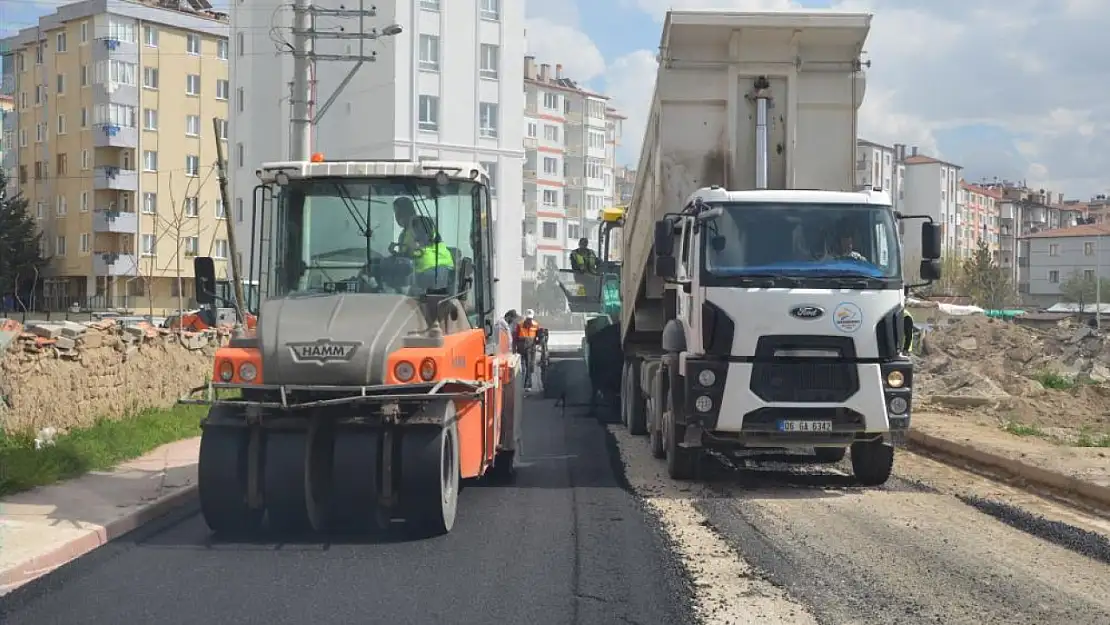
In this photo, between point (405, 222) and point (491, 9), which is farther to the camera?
point (491, 9)

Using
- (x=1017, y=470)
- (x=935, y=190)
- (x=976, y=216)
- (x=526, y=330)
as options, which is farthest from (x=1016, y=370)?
(x=976, y=216)

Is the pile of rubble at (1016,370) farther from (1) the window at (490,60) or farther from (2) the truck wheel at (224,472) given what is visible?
(1) the window at (490,60)

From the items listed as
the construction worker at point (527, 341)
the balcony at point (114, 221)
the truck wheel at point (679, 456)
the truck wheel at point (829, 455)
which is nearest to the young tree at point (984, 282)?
the balcony at point (114, 221)

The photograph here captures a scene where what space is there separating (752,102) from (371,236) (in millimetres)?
4859

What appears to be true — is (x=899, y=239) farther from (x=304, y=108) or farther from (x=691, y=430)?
(x=304, y=108)

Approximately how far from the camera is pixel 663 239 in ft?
39.1

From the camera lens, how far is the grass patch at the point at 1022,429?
1614 cm

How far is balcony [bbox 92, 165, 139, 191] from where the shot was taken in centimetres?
6094

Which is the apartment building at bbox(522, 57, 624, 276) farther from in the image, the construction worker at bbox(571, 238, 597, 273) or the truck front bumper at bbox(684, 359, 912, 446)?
the truck front bumper at bbox(684, 359, 912, 446)

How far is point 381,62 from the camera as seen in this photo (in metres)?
49.9

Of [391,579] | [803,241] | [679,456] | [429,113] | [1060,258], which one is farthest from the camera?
[1060,258]

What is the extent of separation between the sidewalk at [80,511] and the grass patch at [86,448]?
0.44ft

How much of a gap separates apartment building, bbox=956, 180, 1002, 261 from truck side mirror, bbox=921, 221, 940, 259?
114m

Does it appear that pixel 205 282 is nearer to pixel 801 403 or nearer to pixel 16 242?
pixel 801 403
